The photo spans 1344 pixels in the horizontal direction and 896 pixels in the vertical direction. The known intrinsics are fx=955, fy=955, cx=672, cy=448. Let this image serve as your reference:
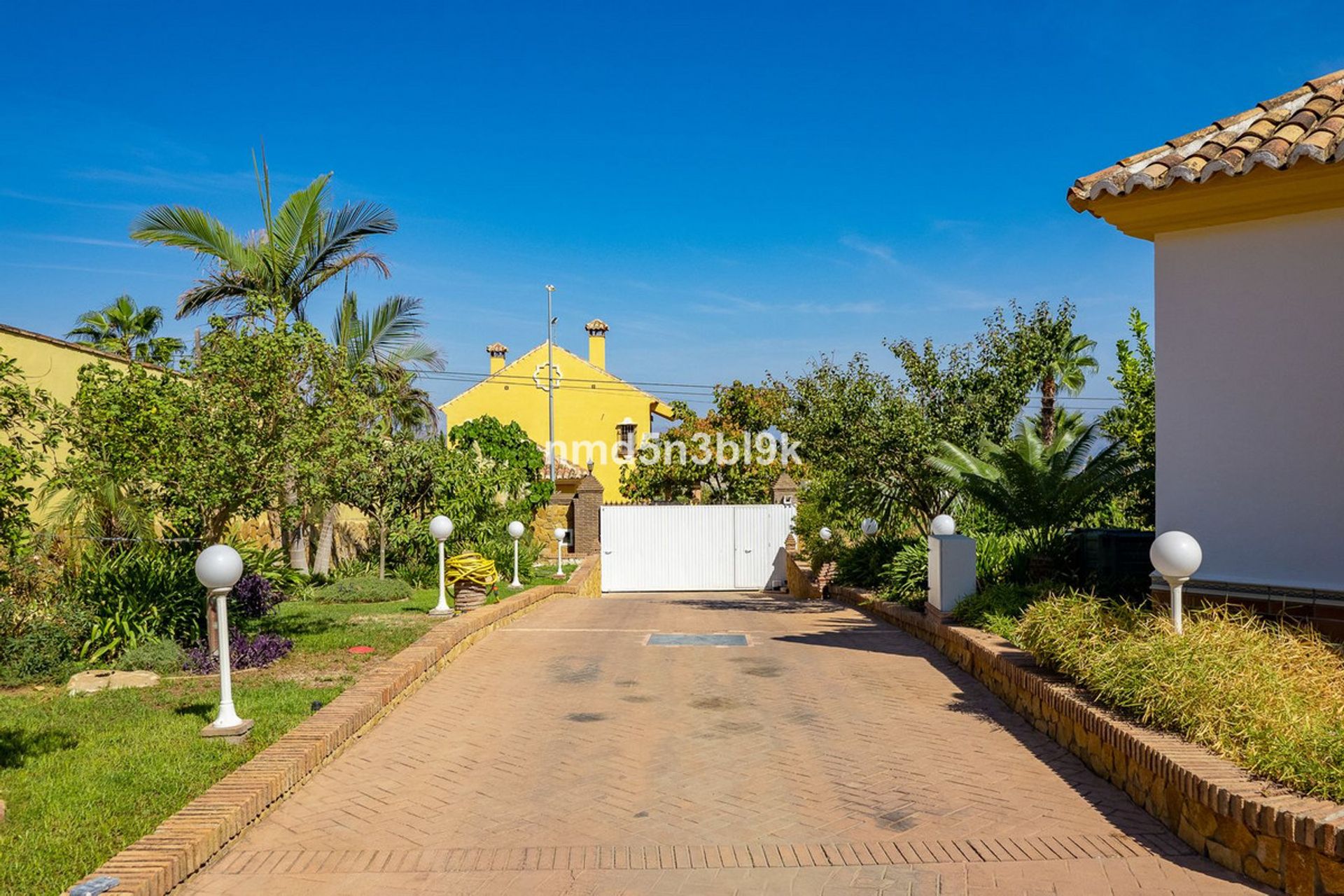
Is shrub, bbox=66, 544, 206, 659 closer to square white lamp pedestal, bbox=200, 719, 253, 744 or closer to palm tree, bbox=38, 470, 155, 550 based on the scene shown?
palm tree, bbox=38, 470, 155, 550

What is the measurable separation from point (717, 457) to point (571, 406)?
1288 cm

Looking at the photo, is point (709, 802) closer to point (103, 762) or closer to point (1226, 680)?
point (1226, 680)

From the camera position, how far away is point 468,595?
1285 centimetres

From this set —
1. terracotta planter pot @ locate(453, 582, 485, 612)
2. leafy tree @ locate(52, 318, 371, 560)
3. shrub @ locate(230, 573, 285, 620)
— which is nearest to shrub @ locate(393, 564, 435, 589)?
terracotta planter pot @ locate(453, 582, 485, 612)

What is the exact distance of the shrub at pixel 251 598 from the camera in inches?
414

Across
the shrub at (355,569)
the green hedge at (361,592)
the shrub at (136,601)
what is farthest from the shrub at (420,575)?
the shrub at (136,601)

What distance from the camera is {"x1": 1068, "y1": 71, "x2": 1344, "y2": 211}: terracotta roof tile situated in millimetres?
6676

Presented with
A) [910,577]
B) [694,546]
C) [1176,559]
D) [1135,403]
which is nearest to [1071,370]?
[1135,403]

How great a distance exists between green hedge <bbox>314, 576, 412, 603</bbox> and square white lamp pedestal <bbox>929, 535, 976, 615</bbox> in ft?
28.2

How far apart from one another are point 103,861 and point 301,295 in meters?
12.7

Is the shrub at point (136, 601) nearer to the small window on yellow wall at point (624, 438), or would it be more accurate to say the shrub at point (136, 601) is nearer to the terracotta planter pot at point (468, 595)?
the terracotta planter pot at point (468, 595)

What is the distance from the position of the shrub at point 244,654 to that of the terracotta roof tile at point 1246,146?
27.1 ft

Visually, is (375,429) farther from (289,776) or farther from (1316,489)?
A: (1316,489)

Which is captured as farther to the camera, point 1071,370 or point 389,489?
point 1071,370
